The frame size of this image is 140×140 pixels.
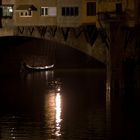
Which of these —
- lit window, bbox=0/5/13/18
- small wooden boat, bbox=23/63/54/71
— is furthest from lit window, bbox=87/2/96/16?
small wooden boat, bbox=23/63/54/71

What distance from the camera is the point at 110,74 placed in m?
59.1

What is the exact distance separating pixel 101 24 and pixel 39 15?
1188 cm

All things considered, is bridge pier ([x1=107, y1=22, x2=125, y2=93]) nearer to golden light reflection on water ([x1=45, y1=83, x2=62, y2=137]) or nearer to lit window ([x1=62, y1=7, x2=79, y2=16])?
golden light reflection on water ([x1=45, y1=83, x2=62, y2=137])

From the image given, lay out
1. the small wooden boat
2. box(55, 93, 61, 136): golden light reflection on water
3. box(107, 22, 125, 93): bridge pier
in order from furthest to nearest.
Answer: the small wooden boat, box(107, 22, 125, 93): bridge pier, box(55, 93, 61, 136): golden light reflection on water

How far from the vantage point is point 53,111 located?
2216 inches

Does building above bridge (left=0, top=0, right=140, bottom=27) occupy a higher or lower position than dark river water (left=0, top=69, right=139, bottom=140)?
higher

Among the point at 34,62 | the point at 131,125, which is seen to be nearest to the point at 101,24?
the point at 131,125

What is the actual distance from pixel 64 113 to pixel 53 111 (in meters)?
1.83

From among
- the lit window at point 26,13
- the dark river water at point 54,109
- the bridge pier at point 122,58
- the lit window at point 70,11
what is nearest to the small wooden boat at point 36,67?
the dark river water at point 54,109

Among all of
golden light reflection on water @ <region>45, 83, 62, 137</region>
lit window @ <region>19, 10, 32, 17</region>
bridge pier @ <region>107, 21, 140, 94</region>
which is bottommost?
golden light reflection on water @ <region>45, 83, 62, 137</region>

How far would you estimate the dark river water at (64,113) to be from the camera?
147 feet

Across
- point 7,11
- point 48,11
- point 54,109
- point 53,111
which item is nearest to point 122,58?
point 54,109

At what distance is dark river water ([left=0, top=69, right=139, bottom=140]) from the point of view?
147 feet

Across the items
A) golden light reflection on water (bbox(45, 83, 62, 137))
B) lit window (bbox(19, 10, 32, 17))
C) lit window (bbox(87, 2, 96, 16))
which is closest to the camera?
golden light reflection on water (bbox(45, 83, 62, 137))
